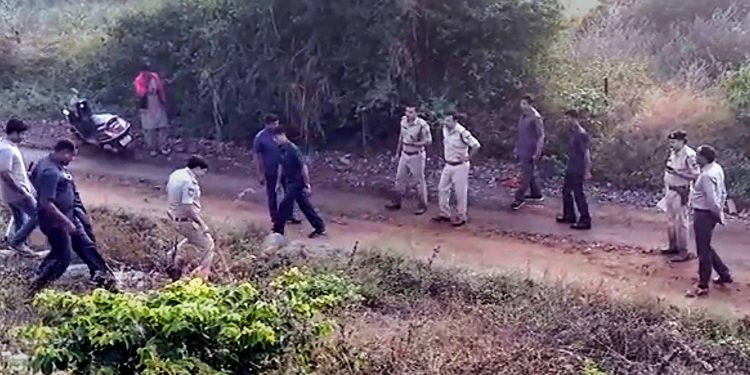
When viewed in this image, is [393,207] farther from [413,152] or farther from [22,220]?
[22,220]

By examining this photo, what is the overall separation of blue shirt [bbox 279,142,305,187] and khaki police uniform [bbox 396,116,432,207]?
1825mm

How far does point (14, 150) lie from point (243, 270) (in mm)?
3005

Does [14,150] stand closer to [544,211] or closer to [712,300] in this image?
[544,211]

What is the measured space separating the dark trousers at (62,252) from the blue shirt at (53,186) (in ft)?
0.78

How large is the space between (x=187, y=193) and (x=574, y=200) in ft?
17.6

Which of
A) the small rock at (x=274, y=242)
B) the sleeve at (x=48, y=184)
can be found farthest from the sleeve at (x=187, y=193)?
the small rock at (x=274, y=242)

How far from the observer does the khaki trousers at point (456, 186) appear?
13.7m

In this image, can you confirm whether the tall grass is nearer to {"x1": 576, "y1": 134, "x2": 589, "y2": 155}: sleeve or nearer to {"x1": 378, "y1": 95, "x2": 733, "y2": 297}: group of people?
{"x1": 378, "y1": 95, "x2": 733, "y2": 297}: group of people

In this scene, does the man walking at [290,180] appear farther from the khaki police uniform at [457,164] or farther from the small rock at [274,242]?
the khaki police uniform at [457,164]

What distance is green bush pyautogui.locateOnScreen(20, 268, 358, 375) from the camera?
21.8ft

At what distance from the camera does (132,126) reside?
1925 cm

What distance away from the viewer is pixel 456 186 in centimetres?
1376

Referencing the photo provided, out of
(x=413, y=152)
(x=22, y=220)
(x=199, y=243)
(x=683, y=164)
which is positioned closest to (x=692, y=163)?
(x=683, y=164)

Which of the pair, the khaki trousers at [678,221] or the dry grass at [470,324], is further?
the khaki trousers at [678,221]
